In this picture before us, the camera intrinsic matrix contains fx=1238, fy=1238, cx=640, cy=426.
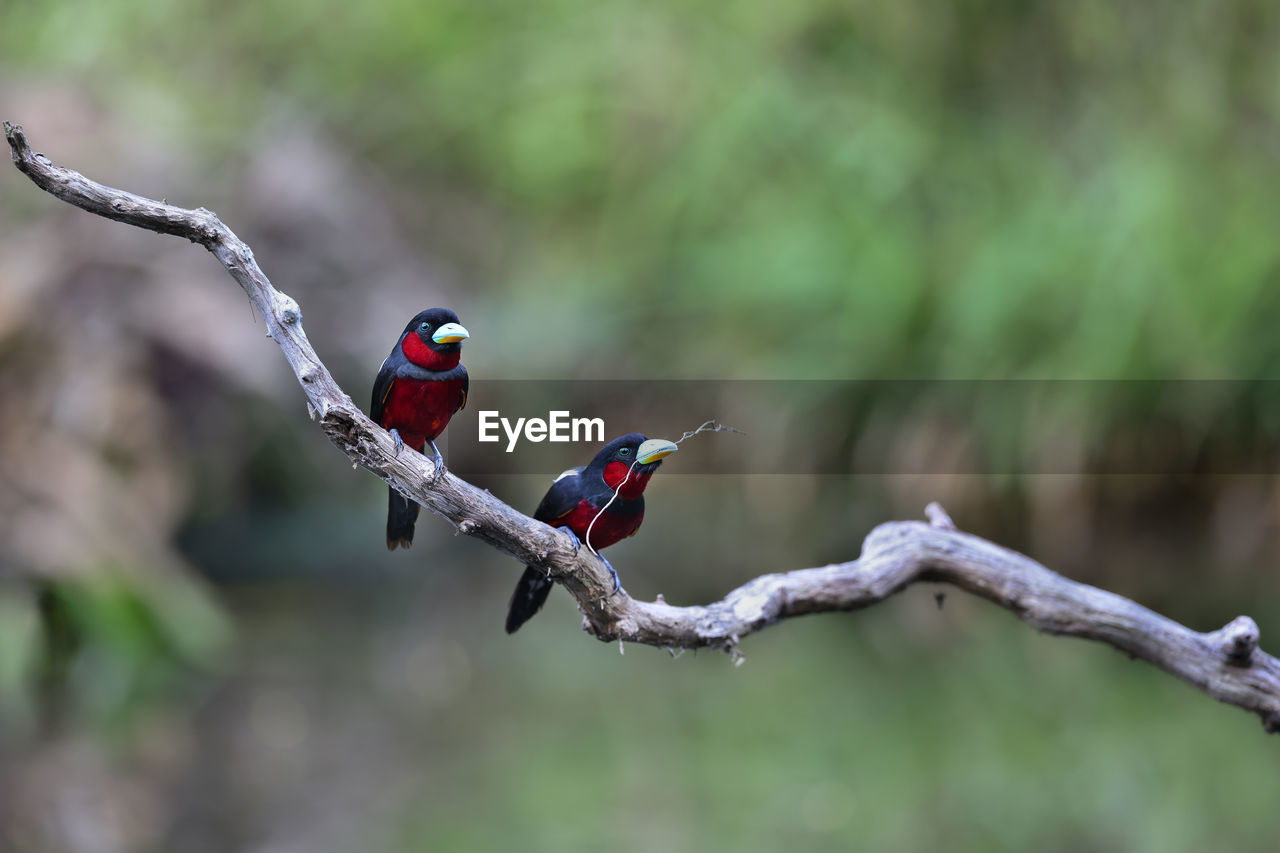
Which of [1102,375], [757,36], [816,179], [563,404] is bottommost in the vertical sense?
[563,404]

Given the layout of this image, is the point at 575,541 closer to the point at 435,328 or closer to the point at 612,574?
the point at 612,574

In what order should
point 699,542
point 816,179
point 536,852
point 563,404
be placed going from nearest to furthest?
1. point 536,852
2. point 563,404
3. point 699,542
4. point 816,179

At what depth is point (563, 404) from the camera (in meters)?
6.76

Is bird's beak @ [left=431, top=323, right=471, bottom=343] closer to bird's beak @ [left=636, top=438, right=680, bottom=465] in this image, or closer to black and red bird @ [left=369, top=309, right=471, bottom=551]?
black and red bird @ [left=369, top=309, right=471, bottom=551]

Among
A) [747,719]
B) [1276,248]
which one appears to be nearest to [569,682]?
[747,719]

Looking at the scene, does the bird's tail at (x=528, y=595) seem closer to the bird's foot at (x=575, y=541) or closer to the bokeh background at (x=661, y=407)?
the bird's foot at (x=575, y=541)

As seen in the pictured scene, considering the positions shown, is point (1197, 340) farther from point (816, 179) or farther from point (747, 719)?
point (747, 719)

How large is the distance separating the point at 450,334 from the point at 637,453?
18 centimetres

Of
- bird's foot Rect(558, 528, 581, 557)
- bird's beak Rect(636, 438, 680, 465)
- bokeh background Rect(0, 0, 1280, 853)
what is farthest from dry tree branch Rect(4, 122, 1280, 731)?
bokeh background Rect(0, 0, 1280, 853)

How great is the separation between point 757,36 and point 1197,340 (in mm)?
3881

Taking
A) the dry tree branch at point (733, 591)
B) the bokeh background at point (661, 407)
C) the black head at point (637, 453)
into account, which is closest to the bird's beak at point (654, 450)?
the black head at point (637, 453)

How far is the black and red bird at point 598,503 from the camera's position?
3.39 ft

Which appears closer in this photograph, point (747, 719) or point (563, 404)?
point (747, 719)

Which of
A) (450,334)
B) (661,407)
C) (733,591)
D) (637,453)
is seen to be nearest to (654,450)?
(637,453)
